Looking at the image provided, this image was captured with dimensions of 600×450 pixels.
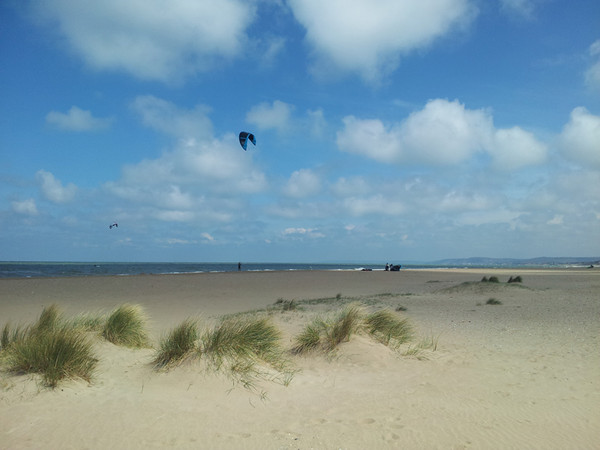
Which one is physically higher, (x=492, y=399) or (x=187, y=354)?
(x=187, y=354)

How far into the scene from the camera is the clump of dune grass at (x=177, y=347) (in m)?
6.69

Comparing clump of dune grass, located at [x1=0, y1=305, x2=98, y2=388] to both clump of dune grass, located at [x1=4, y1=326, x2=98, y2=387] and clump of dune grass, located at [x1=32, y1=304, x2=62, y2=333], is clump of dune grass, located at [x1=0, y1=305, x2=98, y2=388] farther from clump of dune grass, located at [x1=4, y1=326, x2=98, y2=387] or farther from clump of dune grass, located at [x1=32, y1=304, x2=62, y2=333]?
clump of dune grass, located at [x1=32, y1=304, x2=62, y2=333]

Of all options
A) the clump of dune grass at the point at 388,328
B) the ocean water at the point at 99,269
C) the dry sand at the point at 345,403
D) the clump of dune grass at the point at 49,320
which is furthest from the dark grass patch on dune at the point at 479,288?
the ocean water at the point at 99,269

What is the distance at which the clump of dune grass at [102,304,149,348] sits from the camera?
8070mm

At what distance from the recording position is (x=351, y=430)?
4.79 meters

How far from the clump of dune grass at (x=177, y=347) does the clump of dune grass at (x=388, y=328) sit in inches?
155

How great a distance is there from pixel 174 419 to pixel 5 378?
2.57 m

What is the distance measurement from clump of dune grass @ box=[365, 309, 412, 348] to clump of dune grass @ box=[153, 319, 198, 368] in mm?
3941

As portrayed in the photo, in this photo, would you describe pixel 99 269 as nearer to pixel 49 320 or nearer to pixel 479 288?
pixel 479 288

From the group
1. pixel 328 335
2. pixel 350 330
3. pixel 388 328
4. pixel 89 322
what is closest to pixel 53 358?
pixel 89 322

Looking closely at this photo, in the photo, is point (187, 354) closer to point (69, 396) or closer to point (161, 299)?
point (69, 396)

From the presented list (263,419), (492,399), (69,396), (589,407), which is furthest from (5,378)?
(589,407)

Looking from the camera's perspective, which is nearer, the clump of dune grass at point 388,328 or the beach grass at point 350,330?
the beach grass at point 350,330

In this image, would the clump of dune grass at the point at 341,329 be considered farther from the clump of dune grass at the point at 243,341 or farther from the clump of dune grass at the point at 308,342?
the clump of dune grass at the point at 243,341
